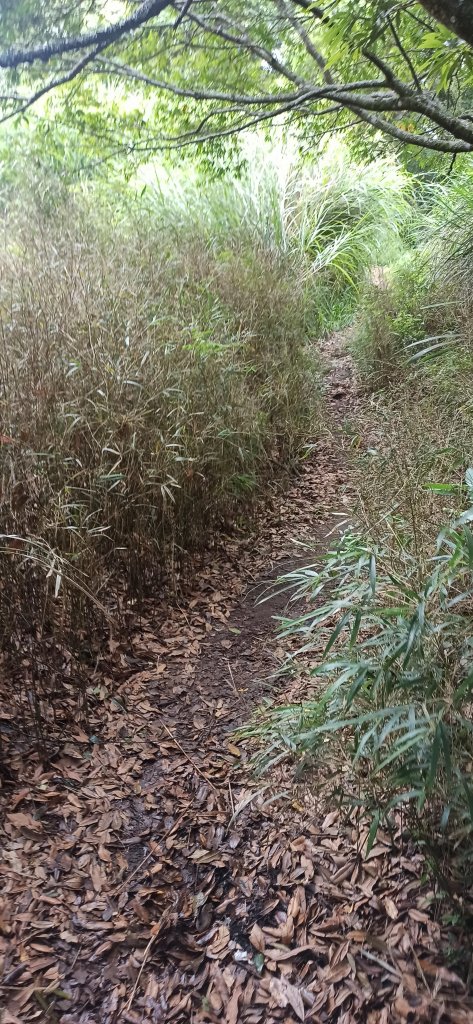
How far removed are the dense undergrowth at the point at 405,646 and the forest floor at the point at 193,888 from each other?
0.18m

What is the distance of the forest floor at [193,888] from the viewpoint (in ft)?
4.50

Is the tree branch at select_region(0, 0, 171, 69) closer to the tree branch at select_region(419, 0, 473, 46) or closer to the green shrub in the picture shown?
the tree branch at select_region(419, 0, 473, 46)

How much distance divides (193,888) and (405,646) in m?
1.03

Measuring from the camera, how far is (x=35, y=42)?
7.80 ft

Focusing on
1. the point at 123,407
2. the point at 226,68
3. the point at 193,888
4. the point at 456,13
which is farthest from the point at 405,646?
the point at 226,68

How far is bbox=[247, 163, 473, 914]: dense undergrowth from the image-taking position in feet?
4.04

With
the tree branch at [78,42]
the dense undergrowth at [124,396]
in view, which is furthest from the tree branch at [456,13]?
the dense undergrowth at [124,396]

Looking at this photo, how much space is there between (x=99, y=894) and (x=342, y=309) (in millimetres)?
5909

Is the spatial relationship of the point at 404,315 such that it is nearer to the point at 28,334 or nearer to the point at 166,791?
the point at 28,334

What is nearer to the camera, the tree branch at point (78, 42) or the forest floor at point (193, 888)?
the forest floor at point (193, 888)

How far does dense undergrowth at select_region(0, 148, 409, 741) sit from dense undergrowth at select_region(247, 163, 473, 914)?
787 millimetres

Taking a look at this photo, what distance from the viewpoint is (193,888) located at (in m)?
1.68

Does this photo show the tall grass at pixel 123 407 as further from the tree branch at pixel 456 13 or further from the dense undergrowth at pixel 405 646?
the tree branch at pixel 456 13

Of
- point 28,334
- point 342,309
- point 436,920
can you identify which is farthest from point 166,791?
point 342,309
